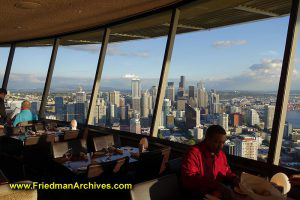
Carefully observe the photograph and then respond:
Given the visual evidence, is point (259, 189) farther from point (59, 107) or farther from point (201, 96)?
point (59, 107)

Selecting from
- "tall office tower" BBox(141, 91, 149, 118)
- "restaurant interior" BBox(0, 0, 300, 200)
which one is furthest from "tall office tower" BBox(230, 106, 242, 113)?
"tall office tower" BBox(141, 91, 149, 118)

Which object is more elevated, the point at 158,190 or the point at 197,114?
the point at 197,114

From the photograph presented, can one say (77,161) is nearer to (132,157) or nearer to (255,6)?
(132,157)

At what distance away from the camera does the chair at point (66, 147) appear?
4.02 meters

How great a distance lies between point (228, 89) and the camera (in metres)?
4.73

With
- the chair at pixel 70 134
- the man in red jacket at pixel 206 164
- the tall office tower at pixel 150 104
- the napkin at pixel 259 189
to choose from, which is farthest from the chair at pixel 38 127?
the napkin at pixel 259 189

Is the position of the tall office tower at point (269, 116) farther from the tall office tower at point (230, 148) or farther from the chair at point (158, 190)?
the chair at point (158, 190)

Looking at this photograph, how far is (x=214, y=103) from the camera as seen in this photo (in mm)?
4875

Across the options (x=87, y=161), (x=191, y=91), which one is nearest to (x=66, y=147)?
(x=87, y=161)

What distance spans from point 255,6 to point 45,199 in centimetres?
467

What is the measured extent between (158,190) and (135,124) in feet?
13.0

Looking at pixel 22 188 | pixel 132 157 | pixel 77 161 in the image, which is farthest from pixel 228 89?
pixel 22 188

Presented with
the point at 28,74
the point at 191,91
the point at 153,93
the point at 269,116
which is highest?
the point at 28,74

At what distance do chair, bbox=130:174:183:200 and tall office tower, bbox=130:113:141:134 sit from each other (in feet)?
11.9
